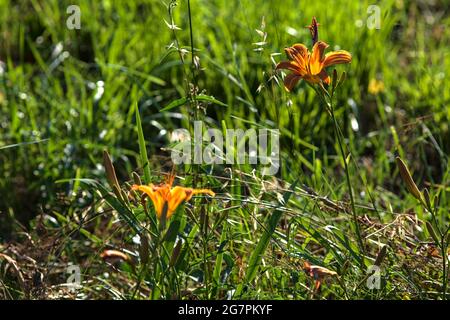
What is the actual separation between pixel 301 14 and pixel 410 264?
1837 mm

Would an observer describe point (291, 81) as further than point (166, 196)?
Yes

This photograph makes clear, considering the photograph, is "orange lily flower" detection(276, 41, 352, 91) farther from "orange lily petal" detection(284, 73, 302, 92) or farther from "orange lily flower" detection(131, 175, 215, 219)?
"orange lily flower" detection(131, 175, 215, 219)

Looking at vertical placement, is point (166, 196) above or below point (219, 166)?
above

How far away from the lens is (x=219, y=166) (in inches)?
107

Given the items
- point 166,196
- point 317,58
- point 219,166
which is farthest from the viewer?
point 219,166

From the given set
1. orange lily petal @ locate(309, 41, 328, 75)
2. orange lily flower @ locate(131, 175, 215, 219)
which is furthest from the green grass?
orange lily petal @ locate(309, 41, 328, 75)

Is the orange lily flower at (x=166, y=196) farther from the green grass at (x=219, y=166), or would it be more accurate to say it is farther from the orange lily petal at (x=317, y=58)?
the orange lily petal at (x=317, y=58)

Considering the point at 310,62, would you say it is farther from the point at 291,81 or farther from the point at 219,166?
the point at 219,166

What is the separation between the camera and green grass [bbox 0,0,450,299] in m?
1.96

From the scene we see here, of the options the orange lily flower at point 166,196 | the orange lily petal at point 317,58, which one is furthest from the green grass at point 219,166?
the orange lily petal at point 317,58

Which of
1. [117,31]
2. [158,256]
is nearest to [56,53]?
[117,31]

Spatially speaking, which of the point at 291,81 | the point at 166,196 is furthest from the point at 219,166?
the point at 166,196

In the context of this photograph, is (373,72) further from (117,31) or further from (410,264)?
(410,264)

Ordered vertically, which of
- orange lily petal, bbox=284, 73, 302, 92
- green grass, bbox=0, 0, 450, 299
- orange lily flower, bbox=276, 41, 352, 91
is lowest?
green grass, bbox=0, 0, 450, 299
